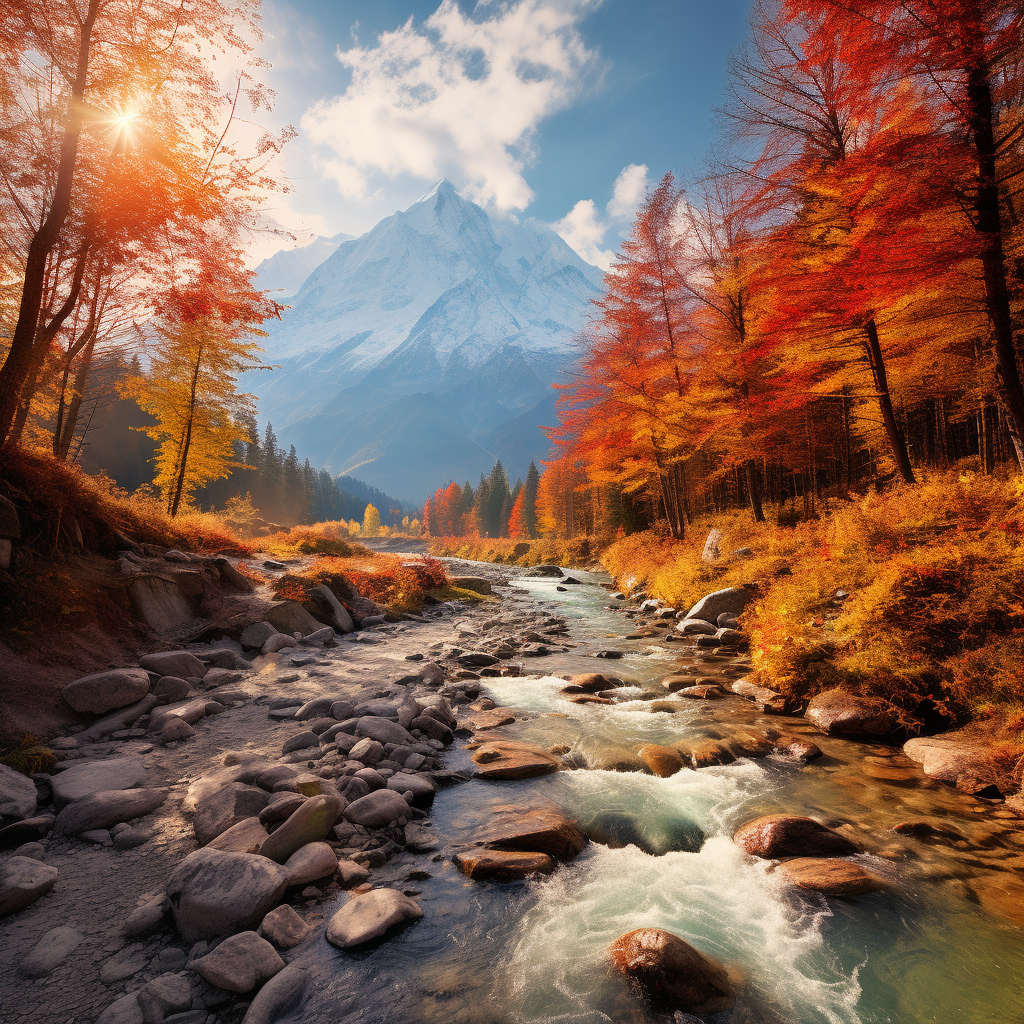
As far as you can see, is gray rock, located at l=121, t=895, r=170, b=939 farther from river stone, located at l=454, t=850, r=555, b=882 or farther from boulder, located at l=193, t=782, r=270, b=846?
river stone, located at l=454, t=850, r=555, b=882

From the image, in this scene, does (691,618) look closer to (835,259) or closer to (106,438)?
(835,259)

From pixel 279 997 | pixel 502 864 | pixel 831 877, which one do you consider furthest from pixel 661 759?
pixel 279 997

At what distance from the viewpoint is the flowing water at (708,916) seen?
2.83 meters

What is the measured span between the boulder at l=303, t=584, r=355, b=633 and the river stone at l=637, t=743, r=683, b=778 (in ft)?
28.6

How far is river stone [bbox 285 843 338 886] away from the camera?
3377mm

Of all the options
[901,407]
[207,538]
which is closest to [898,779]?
[207,538]

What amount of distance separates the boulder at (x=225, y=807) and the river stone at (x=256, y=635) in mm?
5521

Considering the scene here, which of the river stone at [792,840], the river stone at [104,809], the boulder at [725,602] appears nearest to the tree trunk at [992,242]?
the boulder at [725,602]

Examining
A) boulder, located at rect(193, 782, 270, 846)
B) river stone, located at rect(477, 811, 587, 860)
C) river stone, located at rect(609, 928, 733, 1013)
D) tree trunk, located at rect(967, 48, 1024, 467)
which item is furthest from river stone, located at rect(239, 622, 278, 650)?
tree trunk, located at rect(967, 48, 1024, 467)

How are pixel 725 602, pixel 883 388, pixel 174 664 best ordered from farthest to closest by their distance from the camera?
pixel 725 602 < pixel 883 388 < pixel 174 664

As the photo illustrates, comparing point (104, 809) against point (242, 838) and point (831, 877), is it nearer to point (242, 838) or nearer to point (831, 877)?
point (242, 838)

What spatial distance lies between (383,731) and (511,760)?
5.47 ft

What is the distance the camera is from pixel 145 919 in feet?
9.50

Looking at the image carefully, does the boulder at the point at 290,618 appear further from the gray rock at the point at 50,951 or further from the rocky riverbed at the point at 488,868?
the gray rock at the point at 50,951
